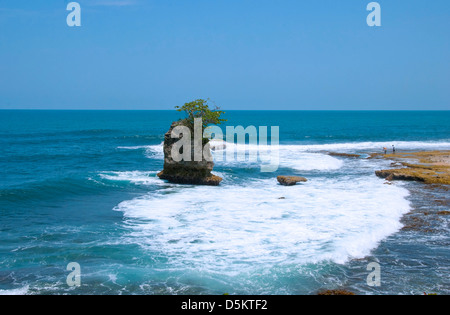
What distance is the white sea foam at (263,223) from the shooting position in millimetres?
16266

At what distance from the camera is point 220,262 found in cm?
1555

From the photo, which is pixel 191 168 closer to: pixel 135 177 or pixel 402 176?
pixel 135 177

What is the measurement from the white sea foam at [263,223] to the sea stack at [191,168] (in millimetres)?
1336

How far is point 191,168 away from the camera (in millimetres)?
30953

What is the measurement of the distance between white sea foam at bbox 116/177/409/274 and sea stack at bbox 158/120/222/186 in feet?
4.38

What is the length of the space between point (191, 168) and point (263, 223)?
1159 centimetres

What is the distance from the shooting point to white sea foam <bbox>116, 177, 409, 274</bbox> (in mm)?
16266

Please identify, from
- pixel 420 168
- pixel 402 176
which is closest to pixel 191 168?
pixel 402 176

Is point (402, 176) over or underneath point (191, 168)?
underneath

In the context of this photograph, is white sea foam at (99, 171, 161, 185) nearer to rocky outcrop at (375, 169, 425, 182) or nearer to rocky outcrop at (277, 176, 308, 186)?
rocky outcrop at (277, 176, 308, 186)

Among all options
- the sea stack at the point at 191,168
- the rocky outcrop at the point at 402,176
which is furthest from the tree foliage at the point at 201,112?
the rocky outcrop at the point at 402,176

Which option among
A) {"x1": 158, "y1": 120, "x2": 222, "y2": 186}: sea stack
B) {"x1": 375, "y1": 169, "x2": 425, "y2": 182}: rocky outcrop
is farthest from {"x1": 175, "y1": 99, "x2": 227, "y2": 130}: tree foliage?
{"x1": 375, "y1": 169, "x2": 425, "y2": 182}: rocky outcrop
